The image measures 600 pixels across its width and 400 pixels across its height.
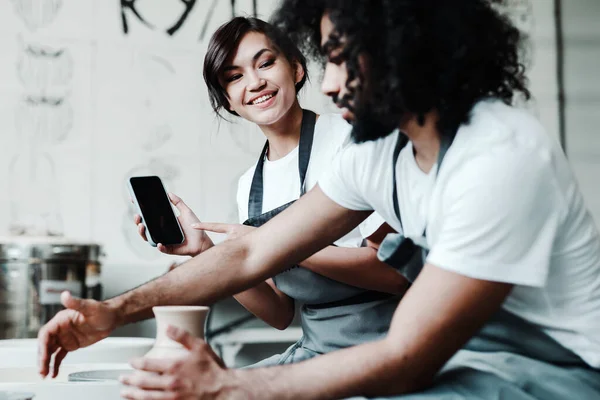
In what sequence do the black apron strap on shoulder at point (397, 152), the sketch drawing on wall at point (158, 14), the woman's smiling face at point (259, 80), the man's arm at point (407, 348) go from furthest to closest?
the sketch drawing on wall at point (158, 14) < the woman's smiling face at point (259, 80) < the black apron strap on shoulder at point (397, 152) < the man's arm at point (407, 348)

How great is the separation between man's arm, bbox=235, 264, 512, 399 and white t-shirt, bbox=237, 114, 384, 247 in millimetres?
720

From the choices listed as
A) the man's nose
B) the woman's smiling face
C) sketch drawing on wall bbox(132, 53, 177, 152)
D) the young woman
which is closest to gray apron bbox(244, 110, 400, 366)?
the young woman

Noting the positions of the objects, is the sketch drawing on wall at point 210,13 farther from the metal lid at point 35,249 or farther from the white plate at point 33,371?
the white plate at point 33,371

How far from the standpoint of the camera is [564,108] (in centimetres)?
295

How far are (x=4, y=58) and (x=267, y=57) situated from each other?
4.18ft

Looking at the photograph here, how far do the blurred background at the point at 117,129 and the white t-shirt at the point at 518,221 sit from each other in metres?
1.72

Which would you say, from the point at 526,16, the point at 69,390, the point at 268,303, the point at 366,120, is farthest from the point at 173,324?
the point at 526,16

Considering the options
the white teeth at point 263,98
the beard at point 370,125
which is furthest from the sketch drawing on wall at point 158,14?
the beard at point 370,125

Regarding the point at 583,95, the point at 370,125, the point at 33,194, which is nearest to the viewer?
the point at 370,125

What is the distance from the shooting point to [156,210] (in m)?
1.55

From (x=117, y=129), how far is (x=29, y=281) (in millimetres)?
707

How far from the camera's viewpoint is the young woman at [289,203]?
4.91 feet

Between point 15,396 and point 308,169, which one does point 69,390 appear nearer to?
point 15,396

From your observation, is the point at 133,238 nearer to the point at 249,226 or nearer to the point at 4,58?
the point at 4,58
